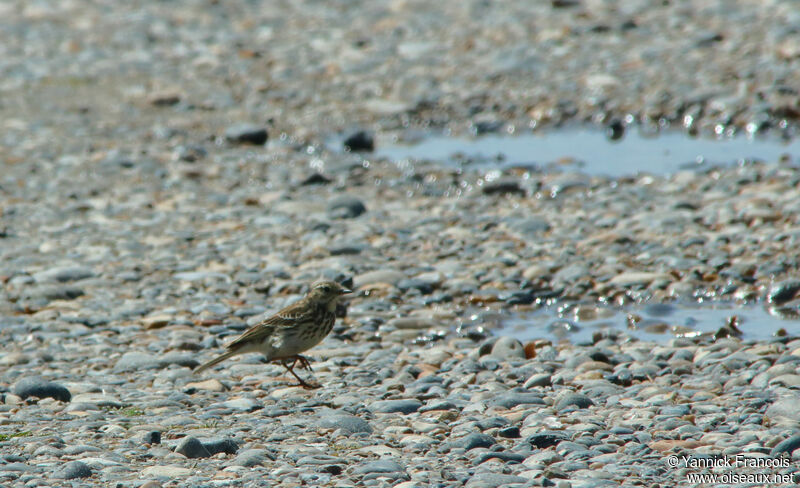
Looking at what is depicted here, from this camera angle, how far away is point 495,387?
8.20 m

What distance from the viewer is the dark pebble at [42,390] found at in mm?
8273

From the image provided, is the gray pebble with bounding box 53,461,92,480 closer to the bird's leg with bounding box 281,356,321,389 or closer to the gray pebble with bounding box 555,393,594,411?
the bird's leg with bounding box 281,356,321,389

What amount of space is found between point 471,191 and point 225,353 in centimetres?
547

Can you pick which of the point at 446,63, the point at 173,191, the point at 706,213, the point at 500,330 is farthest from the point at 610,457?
the point at 446,63

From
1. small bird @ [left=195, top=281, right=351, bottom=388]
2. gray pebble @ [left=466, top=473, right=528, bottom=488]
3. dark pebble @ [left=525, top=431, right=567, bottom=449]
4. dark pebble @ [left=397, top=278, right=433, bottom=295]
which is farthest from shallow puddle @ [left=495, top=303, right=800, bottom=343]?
gray pebble @ [left=466, top=473, right=528, bottom=488]

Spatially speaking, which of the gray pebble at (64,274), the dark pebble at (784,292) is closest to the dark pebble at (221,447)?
the gray pebble at (64,274)

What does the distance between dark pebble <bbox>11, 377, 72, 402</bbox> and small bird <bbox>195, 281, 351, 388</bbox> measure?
94 cm

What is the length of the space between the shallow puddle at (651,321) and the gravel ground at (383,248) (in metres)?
0.16

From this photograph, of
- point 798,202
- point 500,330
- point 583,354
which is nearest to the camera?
point 583,354

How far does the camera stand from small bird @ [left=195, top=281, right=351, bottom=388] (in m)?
8.68

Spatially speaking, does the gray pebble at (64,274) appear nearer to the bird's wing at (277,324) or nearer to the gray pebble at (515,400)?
the bird's wing at (277,324)

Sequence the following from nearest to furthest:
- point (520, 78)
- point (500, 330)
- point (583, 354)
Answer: point (583, 354), point (500, 330), point (520, 78)

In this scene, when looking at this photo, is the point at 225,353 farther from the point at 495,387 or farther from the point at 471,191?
the point at 471,191

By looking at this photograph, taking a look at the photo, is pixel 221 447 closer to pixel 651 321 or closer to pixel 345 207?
pixel 651 321
